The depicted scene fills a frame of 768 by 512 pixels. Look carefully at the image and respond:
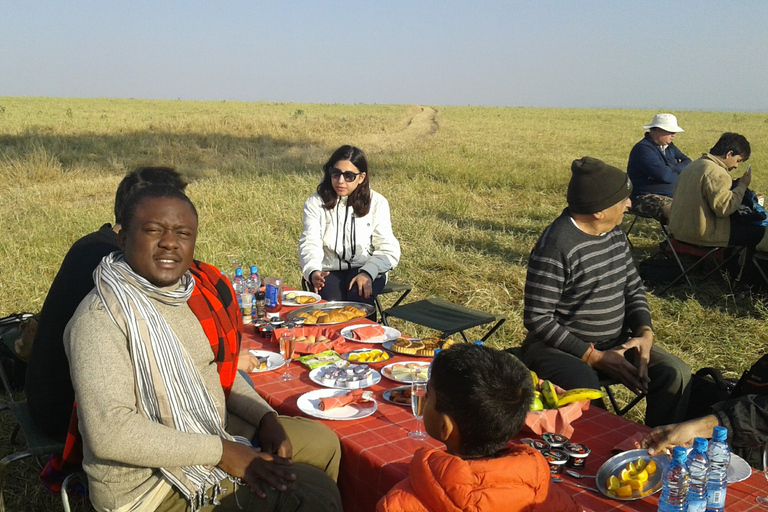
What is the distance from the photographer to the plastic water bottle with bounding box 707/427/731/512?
1.88 m

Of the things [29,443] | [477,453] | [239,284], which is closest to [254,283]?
[239,284]

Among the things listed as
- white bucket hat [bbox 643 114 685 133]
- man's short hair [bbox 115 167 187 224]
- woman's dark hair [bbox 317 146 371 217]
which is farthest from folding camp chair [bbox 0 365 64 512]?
white bucket hat [bbox 643 114 685 133]

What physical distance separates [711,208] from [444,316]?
11.8ft

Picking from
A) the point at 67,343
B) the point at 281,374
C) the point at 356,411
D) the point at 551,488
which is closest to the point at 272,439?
the point at 356,411

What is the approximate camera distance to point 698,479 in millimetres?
1866

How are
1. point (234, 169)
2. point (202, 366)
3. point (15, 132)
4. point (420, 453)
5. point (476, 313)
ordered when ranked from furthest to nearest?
1. point (15, 132)
2. point (234, 169)
3. point (476, 313)
4. point (202, 366)
5. point (420, 453)

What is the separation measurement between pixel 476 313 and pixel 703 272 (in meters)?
3.97

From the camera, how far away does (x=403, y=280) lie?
23.0 ft

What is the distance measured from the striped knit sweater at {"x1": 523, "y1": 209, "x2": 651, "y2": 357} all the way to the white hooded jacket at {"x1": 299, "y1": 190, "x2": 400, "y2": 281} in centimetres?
174

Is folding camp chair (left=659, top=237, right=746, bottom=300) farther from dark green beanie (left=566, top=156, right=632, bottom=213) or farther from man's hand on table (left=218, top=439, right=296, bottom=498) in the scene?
man's hand on table (left=218, top=439, right=296, bottom=498)

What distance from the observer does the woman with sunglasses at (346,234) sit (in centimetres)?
495

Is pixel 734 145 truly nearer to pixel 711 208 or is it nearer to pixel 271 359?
pixel 711 208

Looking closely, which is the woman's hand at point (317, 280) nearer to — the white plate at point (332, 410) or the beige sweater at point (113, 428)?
the white plate at point (332, 410)

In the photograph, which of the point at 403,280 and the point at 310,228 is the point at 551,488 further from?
the point at 403,280
